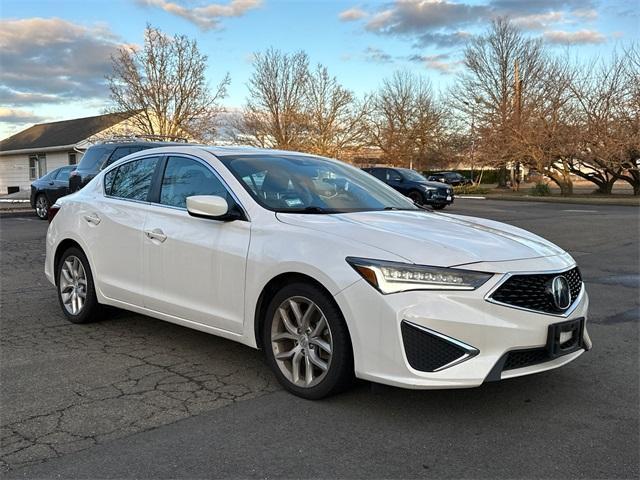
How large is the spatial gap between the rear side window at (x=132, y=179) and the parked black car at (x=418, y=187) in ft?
58.1

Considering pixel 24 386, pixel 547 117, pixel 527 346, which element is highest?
pixel 547 117

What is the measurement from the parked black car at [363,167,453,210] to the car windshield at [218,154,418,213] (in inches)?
701

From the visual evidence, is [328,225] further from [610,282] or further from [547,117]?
[547,117]

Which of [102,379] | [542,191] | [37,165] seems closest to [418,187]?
[542,191]

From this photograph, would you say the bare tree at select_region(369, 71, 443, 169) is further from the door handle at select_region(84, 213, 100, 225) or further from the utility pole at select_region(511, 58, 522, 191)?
the door handle at select_region(84, 213, 100, 225)

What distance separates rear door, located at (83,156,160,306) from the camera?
16.2 ft

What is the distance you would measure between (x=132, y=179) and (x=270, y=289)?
2101 mm

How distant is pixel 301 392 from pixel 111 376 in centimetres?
146

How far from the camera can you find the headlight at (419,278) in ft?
10.9

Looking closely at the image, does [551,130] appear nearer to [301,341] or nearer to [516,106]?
[516,106]

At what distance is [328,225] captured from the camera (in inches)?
151

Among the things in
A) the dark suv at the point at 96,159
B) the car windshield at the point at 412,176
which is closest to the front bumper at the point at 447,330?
the dark suv at the point at 96,159

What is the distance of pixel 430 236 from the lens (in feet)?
12.0

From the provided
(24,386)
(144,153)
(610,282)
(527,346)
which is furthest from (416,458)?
(610,282)
